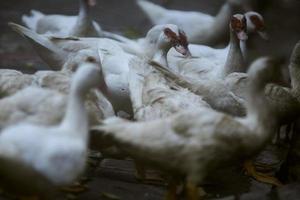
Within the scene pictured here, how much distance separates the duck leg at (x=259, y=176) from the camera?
18.4 feet

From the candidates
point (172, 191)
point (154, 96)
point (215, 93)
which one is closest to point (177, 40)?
point (215, 93)

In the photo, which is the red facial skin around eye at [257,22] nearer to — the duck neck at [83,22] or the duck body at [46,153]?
the duck neck at [83,22]

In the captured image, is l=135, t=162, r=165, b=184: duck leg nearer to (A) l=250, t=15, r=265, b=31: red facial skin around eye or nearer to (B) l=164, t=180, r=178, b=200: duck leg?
(B) l=164, t=180, r=178, b=200: duck leg

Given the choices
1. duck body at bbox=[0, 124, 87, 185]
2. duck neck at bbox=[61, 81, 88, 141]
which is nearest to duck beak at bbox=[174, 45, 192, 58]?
duck neck at bbox=[61, 81, 88, 141]

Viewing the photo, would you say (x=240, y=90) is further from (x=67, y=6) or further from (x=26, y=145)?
(x=67, y=6)

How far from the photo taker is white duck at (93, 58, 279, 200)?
13.9 feet

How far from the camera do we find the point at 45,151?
151 inches

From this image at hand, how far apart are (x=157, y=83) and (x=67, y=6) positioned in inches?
275

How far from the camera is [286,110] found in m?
6.19

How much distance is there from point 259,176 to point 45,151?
2.50m

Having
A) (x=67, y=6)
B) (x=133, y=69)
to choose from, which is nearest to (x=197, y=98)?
(x=133, y=69)

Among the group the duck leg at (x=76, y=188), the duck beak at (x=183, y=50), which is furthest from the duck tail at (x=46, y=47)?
the duck leg at (x=76, y=188)

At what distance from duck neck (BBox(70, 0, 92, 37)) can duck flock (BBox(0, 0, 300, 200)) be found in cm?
161

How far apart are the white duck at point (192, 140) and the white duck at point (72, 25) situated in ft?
14.7
